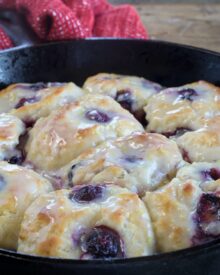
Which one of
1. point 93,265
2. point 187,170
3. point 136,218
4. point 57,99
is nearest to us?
point 93,265

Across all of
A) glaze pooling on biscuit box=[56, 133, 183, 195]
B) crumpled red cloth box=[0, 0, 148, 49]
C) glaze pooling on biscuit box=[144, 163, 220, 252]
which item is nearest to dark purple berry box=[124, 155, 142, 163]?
glaze pooling on biscuit box=[56, 133, 183, 195]

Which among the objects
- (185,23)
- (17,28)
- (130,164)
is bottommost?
(185,23)

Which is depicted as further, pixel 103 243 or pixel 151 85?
pixel 151 85

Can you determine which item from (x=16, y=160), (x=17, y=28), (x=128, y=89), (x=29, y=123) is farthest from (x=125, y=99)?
(x=17, y=28)

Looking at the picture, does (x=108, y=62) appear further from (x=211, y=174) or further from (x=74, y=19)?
(x=211, y=174)

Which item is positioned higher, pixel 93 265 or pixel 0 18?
pixel 93 265

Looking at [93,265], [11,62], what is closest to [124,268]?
[93,265]

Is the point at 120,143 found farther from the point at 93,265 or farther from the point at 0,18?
A: the point at 0,18

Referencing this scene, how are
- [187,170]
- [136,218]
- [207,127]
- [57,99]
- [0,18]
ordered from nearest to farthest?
[136,218], [187,170], [207,127], [57,99], [0,18]
